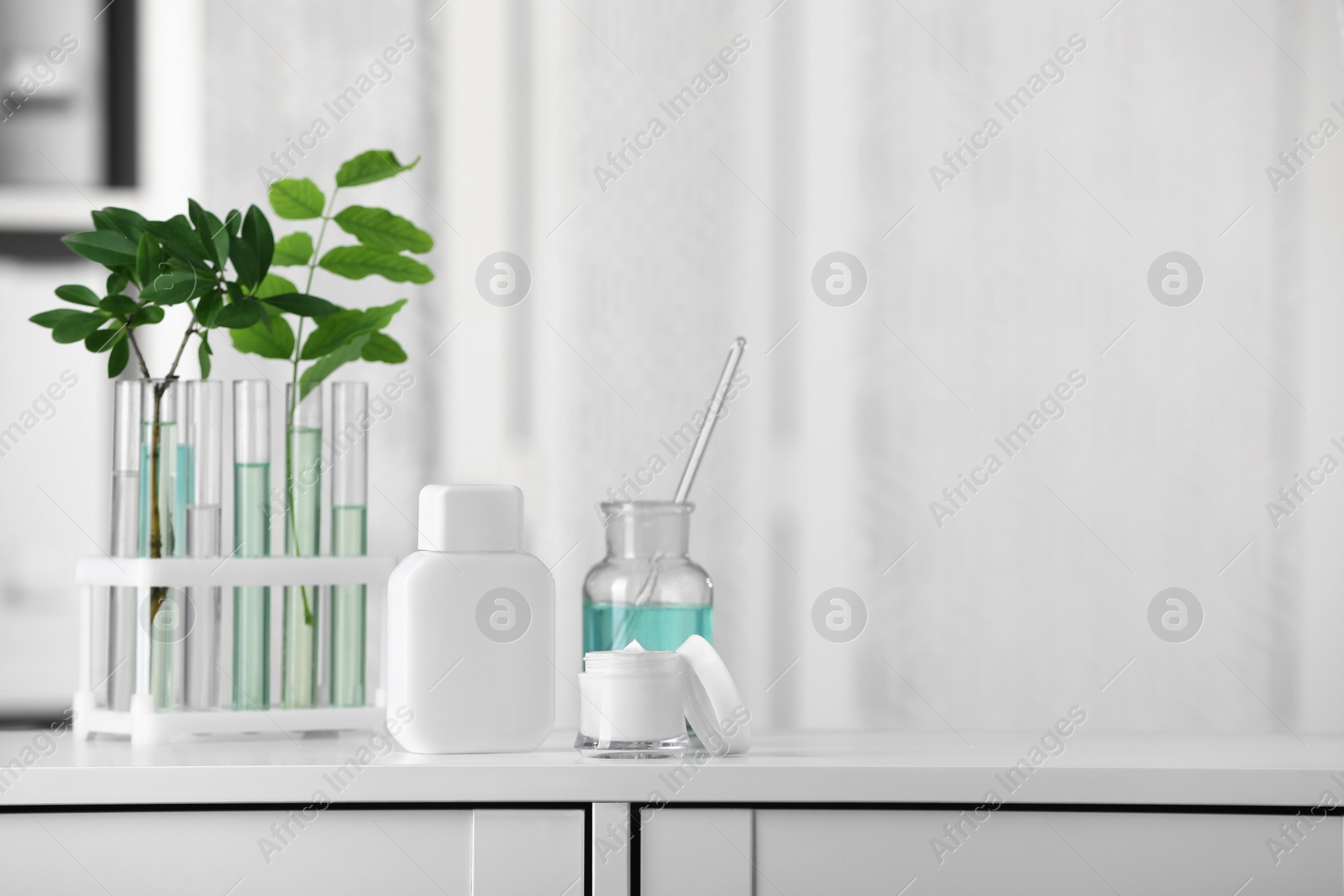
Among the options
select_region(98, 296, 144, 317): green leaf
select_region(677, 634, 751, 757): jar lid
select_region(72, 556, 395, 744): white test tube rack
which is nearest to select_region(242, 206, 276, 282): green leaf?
select_region(98, 296, 144, 317): green leaf

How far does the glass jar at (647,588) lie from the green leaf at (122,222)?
44 centimetres

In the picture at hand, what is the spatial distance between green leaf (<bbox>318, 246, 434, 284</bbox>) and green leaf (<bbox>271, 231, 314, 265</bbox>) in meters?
0.03

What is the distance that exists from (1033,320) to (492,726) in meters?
0.66

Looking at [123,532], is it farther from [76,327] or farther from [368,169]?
[368,169]

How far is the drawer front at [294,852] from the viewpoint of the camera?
76 cm

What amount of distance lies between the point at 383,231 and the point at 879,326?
19.1 inches

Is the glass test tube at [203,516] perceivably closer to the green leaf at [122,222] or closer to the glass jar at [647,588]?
the green leaf at [122,222]

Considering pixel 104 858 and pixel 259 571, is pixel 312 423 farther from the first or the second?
pixel 104 858

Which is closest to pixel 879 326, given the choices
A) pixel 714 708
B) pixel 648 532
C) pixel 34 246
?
pixel 648 532

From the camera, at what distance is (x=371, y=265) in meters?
1.00

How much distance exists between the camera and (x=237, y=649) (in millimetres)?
906

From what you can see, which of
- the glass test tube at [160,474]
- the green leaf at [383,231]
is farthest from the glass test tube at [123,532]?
the green leaf at [383,231]

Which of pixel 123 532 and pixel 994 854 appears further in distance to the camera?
pixel 123 532

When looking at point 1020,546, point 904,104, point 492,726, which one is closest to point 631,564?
point 492,726
